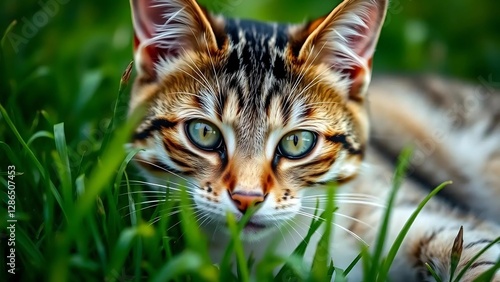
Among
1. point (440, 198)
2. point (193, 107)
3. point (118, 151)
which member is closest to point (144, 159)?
point (193, 107)

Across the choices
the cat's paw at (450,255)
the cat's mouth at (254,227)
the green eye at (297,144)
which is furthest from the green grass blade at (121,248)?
the cat's paw at (450,255)

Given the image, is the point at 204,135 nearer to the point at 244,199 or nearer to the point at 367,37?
the point at 244,199

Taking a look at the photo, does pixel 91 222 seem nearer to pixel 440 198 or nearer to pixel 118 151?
pixel 118 151

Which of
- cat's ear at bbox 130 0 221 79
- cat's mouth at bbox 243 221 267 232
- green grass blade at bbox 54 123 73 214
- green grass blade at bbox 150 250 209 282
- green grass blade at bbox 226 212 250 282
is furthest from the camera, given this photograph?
cat's ear at bbox 130 0 221 79

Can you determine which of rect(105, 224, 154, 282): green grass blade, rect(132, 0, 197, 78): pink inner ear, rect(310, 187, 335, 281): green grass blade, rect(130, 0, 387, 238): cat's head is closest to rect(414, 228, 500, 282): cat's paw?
rect(130, 0, 387, 238): cat's head

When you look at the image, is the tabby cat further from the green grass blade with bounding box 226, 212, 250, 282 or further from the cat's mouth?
the green grass blade with bounding box 226, 212, 250, 282

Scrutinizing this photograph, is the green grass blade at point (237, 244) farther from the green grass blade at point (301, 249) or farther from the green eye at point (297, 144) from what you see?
the green eye at point (297, 144)

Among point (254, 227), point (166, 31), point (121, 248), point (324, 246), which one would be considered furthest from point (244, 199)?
point (166, 31)
